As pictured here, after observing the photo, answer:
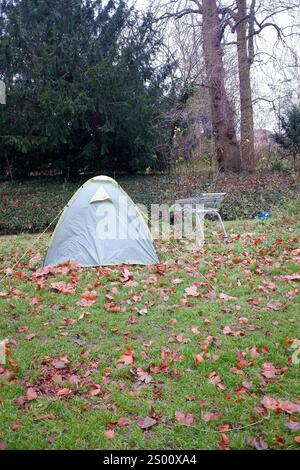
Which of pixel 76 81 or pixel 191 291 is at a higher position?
pixel 76 81

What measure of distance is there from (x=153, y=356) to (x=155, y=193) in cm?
784

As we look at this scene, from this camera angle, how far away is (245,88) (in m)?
12.5

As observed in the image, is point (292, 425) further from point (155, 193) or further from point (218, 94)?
point (218, 94)

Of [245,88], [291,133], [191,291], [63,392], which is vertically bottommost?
[63,392]

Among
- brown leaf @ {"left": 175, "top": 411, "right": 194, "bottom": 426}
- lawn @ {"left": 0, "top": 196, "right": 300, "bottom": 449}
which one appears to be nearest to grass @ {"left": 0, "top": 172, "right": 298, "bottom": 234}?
lawn @ {"left": 0, "top": 196, "right": 300, "bottom": 449}

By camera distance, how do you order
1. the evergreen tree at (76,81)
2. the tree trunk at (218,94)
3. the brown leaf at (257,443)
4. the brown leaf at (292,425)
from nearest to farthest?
the brown leaf at (257,443)
the brown leaf at (292,425)
the evergreen tree at (76,81)
the tree trunk at (218,94)

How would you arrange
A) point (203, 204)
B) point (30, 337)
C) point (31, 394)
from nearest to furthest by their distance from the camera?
point (31, 394) → point (30, 337) → point (203, 204)

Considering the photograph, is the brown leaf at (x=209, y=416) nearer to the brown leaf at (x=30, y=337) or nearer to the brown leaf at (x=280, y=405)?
the brown leaf at (x=280, y=405)

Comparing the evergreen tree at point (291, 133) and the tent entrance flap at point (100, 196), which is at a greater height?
the evergreen tree at point (291, 133)

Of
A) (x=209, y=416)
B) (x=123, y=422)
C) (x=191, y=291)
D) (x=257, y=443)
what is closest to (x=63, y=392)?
(x=123, y=422)

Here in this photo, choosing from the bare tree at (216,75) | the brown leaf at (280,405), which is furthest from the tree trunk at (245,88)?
the brown leaf at (280,405)

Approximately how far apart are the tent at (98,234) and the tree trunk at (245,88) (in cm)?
782

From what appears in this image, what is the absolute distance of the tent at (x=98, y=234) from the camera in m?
5.86

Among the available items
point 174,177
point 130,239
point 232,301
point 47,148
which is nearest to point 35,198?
point 47,148
